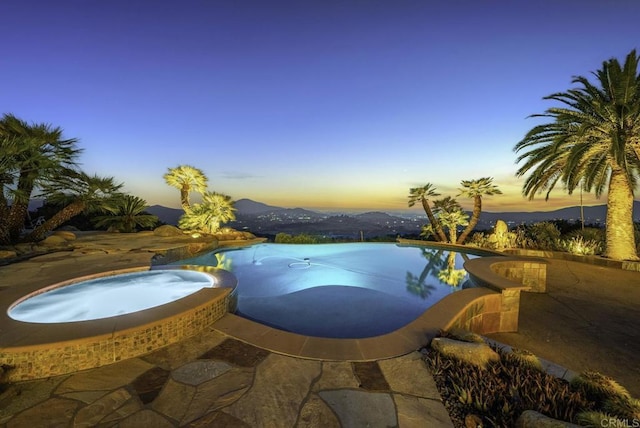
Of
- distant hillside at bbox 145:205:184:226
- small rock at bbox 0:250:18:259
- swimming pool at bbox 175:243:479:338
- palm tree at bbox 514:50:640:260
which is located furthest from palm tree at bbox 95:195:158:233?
palm tree at bbox 514:50:640:260

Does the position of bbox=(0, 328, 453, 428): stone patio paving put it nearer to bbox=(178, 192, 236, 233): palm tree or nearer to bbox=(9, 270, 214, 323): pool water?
bbox=(9, 270, 214, 323): pool water

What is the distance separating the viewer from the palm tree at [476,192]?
11.4 meters

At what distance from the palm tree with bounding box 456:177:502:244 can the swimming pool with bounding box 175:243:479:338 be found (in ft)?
6.68

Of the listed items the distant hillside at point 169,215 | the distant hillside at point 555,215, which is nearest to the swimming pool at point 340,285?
the distant hillside at point 555,215

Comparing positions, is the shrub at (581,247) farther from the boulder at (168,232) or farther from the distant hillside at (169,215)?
the distant hillside at (169,215)

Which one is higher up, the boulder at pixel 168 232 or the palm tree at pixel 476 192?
the palm tree at pixel 476 192

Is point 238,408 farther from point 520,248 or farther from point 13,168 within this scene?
point 520,248

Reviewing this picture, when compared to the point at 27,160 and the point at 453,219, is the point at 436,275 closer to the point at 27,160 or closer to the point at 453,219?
the point at 453,219

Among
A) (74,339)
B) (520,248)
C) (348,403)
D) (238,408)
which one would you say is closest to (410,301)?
(348,403)

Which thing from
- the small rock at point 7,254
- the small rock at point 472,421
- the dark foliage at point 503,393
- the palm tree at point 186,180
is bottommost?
the small rock at point 472,421

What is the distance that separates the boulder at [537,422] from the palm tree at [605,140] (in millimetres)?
8294

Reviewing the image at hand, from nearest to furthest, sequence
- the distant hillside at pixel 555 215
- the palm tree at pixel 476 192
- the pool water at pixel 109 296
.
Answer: the pool water at pixel 109 296 < the palm tree at pixel 476 192 < the distant hillside at pixel 555 215

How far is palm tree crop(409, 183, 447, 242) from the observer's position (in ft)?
40.2

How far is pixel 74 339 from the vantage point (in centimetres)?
236
